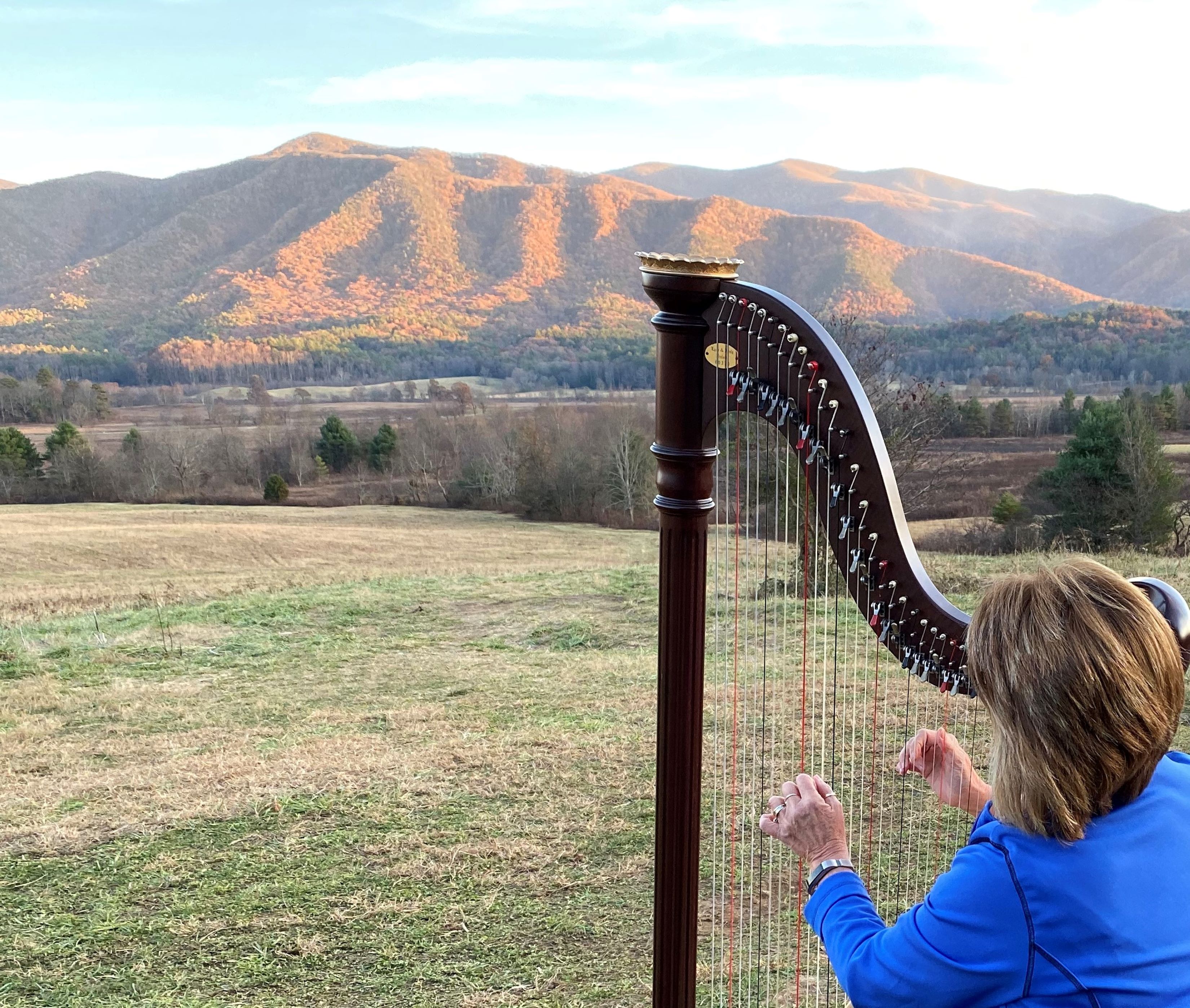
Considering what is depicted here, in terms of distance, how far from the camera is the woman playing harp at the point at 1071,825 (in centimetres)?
102

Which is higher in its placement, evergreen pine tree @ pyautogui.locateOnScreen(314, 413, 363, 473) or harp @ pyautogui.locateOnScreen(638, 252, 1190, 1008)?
harp @ pyautogui.locateOnScreen(638, 252, 1190, 1008)

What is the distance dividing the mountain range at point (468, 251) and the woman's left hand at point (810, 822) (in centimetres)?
4839

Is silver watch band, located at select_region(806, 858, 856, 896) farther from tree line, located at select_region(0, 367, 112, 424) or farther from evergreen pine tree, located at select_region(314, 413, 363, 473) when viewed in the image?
tree line, located at select_region(0, 367, 112, 424)

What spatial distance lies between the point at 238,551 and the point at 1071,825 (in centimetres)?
2000

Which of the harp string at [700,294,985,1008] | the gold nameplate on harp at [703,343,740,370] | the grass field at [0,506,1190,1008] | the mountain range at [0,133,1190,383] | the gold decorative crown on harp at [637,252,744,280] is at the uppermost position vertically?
the mountain range at [0,133,1190,383]

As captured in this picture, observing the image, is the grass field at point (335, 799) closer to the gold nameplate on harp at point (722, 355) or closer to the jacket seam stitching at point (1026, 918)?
the gold nameplate on harp at point (722, 355)

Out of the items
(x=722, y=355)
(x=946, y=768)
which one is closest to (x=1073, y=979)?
(x=946, y=768)

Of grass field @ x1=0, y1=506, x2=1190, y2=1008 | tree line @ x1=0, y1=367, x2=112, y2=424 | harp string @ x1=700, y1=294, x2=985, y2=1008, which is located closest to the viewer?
harp string @ x1=700, y1=294, x2=985, y2=1008

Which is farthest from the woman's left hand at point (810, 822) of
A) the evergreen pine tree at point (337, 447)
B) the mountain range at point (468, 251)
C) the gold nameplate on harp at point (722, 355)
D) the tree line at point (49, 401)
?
the mountain range at point (468, 251)

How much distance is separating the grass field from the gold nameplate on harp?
2462mm

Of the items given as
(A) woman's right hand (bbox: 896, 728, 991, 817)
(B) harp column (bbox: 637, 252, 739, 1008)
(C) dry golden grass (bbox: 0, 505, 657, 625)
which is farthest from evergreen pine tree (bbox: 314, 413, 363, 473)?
(A) woman's right hand (bbox: 896, 728, 991, 817)

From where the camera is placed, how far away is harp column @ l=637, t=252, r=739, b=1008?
72.4 inches

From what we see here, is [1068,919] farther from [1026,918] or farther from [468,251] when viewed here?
[468,251]

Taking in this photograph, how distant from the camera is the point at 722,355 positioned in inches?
72.0
